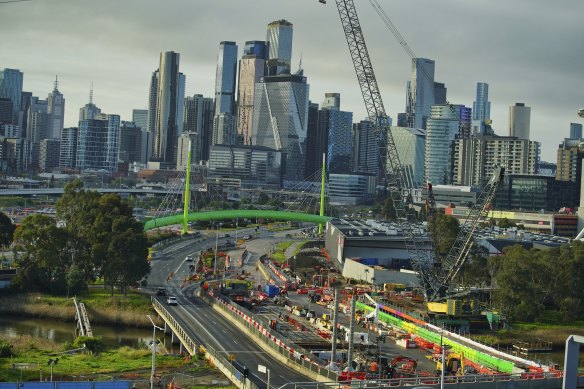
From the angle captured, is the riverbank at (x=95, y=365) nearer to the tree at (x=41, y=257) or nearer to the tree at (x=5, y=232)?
the tree at (x=41, y=257)

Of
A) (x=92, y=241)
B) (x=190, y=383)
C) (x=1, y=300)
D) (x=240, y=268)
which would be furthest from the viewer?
(x=240, y=268)

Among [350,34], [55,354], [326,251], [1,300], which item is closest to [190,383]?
[55,354]

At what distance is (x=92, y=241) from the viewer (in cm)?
6022

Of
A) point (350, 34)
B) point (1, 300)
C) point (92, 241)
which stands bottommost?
point (1, 300)

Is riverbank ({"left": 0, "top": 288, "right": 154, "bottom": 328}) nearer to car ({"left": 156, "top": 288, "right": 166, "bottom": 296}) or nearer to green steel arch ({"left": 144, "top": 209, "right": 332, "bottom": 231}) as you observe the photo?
car ({"left": 156, "top": 288, "right": 166, "bottom": 296})

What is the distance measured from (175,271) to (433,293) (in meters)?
22.8

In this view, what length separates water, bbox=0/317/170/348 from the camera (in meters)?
48.0

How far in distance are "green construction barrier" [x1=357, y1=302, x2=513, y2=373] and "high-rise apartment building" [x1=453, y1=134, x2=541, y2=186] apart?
138033mm

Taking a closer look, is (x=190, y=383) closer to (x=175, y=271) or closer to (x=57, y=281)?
(x=57, y=281)

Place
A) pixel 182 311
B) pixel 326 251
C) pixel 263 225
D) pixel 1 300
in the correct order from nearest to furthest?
pixel 182 311 < pixel 1 300 < pixel 326 251 < pixel 263 225

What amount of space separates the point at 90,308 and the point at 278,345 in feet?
63.9

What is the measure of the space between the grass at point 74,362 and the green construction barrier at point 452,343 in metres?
13.5

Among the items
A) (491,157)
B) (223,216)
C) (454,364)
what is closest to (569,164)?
(491,157)

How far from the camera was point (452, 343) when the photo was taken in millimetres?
45875
